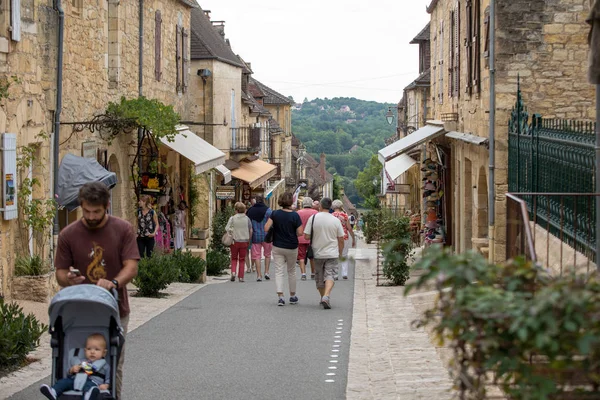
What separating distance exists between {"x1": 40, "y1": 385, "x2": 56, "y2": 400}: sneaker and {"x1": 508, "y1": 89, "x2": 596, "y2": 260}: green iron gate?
11.6 ft

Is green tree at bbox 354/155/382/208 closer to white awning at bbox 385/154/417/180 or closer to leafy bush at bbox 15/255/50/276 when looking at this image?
white awning at bbox 385/154/417/180

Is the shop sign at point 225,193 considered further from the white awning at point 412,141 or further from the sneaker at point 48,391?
the sneaker at point 48,391

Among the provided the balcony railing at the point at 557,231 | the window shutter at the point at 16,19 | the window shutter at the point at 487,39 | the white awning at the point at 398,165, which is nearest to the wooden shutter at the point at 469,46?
the window shutter at the point at 487,39

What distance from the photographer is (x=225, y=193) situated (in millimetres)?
33469

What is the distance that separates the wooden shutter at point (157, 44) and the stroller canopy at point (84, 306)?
18113mm

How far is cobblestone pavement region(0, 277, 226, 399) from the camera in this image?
8641 millimetres

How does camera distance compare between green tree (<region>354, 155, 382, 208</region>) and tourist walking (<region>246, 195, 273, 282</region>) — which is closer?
tourist walking (<region>246, 195, 273, 282</region>)

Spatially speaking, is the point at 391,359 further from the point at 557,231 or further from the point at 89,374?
the point at 89,374

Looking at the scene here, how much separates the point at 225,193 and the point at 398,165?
637 cm

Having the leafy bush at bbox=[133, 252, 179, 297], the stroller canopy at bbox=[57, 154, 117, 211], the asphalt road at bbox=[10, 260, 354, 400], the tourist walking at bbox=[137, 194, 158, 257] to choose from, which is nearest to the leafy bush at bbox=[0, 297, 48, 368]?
the asphalt road at bbox=[10, 260, 354, 400]

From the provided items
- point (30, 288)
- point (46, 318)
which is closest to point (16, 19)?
point (30, 288)

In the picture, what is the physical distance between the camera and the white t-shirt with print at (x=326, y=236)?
1398 centimetres

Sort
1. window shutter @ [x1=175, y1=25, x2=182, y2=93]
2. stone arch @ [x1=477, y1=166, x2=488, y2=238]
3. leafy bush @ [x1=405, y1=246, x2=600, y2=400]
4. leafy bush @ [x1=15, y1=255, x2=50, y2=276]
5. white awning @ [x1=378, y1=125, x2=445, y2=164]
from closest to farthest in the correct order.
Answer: leafy bush @ [x1=405, y1=246, x2=600, y2=400], leafy bush @ [x1=15, y1=255, x2=50, y2=276], stone arch @ [x1=477, y1=166, x2=488, y2=238], white awning @ [x1=378, y1=125, x2=445, y2=164], window shutter @ [x1=175, y1=25, x2=182, y2=93]

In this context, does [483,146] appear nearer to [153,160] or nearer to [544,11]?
[544,11]
